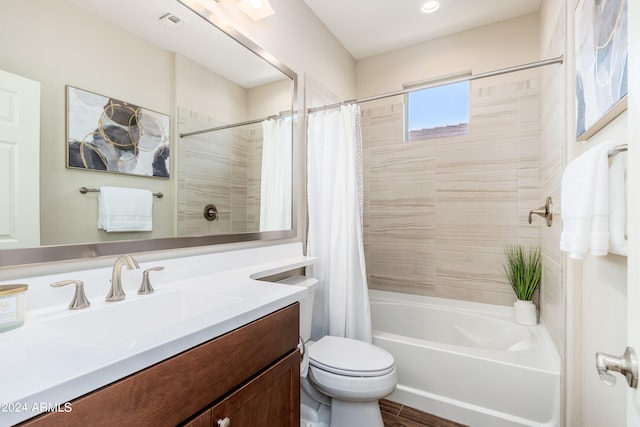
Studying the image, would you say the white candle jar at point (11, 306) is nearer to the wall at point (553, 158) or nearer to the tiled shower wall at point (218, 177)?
the tiled shower wall at point (218, 177)

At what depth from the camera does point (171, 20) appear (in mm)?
1246

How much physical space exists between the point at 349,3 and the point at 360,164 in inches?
47.0

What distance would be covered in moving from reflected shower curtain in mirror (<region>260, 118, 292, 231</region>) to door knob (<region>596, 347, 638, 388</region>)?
57.8 inches

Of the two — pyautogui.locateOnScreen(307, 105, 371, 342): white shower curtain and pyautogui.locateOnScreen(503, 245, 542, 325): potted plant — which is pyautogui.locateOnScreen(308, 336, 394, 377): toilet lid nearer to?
pyautogui.locateOnScreen(307, 105, 371, 342): white shower curtain

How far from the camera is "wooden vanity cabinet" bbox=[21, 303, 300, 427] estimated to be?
1.82 ft

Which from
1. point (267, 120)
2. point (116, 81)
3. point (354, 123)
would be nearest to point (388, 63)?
point (354, 123)

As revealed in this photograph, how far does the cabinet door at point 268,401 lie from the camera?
792 mm

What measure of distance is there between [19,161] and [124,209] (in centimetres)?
31

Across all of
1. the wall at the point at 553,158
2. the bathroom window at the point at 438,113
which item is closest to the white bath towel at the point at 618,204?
the wall at the point at 553,158

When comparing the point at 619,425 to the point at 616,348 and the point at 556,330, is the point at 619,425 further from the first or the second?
the point at 556,330

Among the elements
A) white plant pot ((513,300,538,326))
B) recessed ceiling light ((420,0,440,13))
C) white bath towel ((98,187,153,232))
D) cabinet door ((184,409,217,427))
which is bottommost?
white plant pot ((513,300,538,326))

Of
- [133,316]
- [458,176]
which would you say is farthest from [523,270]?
[133,316]

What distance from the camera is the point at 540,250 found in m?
2.11

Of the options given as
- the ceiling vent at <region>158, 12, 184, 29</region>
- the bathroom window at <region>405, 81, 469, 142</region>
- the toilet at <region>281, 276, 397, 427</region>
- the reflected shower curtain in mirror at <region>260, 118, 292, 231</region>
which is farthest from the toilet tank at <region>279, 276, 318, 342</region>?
the bathroom window at <region>405, 81, 469, 142</region>
